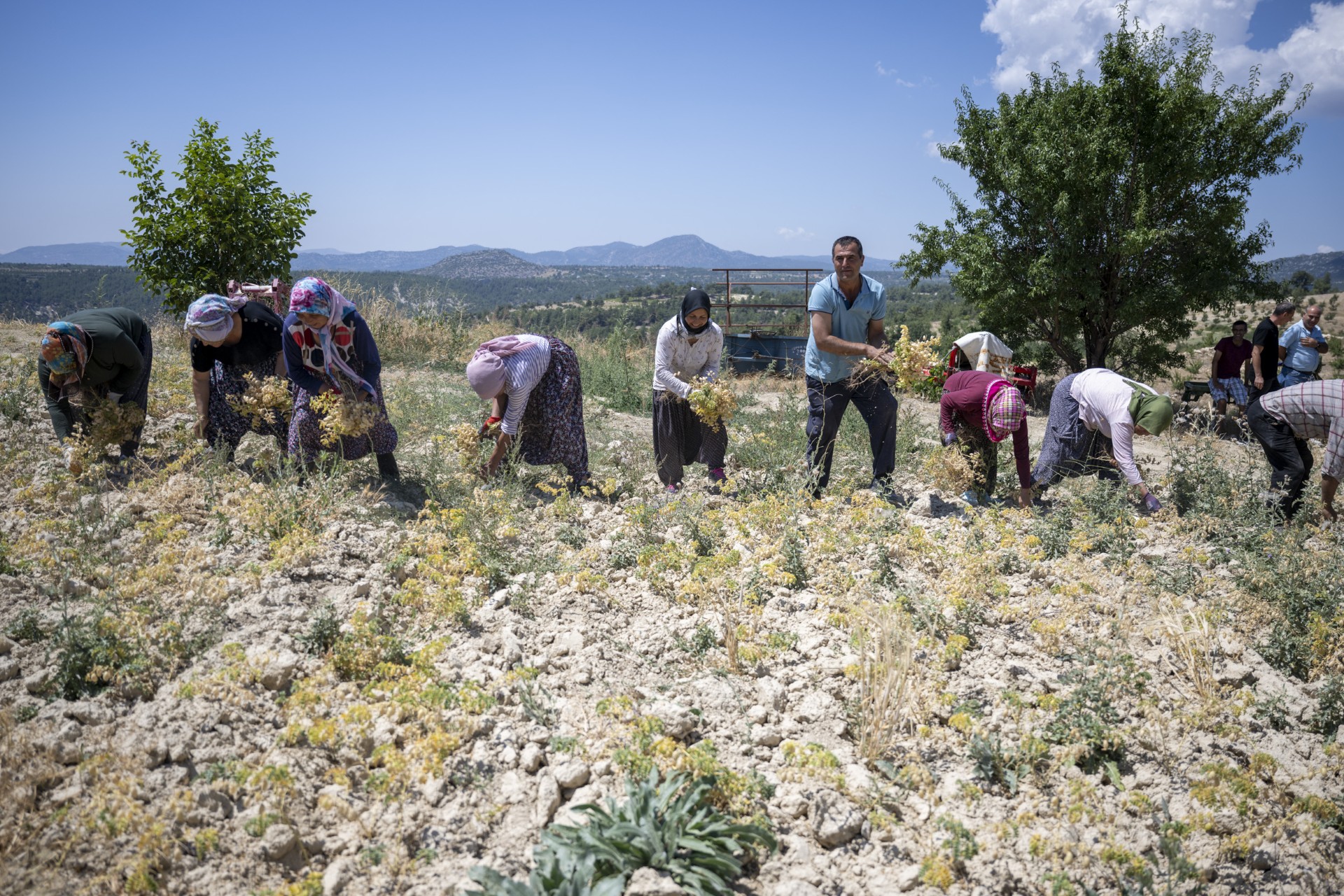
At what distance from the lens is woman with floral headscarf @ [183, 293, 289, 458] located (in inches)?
185

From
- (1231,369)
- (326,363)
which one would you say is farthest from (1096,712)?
(1231,369)

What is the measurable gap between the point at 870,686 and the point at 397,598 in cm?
197

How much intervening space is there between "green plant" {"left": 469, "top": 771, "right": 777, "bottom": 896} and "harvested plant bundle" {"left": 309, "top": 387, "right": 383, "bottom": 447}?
290 cm

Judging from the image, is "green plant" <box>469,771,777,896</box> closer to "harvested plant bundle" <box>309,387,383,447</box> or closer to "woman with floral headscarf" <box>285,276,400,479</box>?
"harvested plant bundle" <box>309,387,383,447</box>

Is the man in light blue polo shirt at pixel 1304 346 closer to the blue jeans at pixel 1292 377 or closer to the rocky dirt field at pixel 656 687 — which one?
the blue jeans at pixel 1292 377

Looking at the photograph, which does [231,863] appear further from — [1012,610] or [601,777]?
[1012,610]

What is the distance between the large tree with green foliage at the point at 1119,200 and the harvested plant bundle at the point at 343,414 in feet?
30.7

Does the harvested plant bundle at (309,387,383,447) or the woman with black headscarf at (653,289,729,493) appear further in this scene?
the woman with black headscarf at (653,289,729,493)

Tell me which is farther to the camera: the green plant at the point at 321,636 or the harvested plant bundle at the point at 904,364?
the harvested plant bundle at the point at 904,364

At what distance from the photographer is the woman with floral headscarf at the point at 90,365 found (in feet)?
15.1

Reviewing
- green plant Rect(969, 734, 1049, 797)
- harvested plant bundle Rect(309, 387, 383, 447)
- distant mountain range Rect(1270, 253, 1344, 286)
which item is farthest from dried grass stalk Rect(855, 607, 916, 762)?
distant mountain range Rect(1270, 253, 1344, 286)

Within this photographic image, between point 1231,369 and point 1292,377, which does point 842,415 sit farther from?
point 1231,369

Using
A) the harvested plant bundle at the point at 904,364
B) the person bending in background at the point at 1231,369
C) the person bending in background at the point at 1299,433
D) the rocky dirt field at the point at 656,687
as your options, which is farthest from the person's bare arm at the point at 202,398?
the person bending in background at the point at 1231,369

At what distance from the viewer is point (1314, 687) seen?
3.02m
